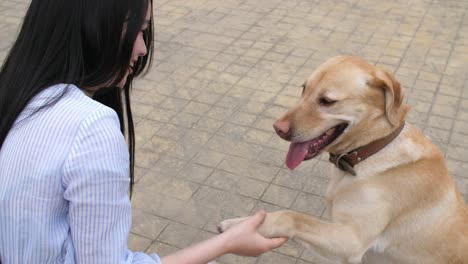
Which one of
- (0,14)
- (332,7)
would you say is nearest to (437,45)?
(332,7)

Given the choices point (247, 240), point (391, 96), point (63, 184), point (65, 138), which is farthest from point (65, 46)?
point (391, 96)

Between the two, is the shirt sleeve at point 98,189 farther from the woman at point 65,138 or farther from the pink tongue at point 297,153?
the pink tongue at point 297,153

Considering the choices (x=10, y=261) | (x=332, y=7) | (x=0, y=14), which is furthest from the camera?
(x=332, y=7)

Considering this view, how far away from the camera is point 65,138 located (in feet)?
4.72

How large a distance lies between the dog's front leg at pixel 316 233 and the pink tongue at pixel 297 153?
317 mm

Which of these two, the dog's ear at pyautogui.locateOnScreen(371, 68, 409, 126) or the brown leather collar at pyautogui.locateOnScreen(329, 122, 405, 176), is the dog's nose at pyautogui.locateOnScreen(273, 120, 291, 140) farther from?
the dog's ear at pyautogui.locateOnScreen(371, 68, 409, 126)

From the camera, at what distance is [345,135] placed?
2578 mm

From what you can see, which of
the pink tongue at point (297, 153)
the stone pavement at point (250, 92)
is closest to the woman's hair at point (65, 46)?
the pink tongue at point (297, 153)

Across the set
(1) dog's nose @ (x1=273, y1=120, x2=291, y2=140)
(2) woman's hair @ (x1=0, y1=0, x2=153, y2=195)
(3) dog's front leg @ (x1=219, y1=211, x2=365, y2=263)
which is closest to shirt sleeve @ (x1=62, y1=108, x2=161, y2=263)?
(2) woman's hair @ (x1=0, y1=0, x2=153, y2=195)

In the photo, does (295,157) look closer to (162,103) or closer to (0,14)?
(162,103)

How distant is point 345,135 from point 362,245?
20.9 inches

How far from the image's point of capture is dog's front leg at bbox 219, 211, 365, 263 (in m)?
2.41

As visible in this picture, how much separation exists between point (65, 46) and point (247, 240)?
108 cm

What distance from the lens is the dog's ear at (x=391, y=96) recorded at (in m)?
2.47
